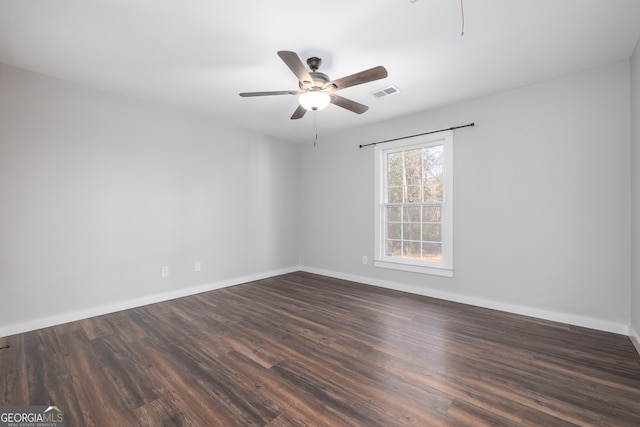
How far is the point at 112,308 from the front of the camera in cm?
325

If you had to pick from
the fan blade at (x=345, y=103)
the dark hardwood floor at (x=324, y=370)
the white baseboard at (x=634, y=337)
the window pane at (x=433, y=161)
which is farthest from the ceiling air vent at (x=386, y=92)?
the white baseboard at (x=634, y=337)


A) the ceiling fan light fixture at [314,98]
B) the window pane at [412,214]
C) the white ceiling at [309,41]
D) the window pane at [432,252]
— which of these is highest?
the white ceiling at [309,41]

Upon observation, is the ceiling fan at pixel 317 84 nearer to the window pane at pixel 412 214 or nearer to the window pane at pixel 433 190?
the window pane at pixel 433 190

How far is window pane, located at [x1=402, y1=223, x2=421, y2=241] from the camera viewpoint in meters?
4.04

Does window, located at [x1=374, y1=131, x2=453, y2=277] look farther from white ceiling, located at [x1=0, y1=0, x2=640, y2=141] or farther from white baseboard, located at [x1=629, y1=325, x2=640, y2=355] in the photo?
white baseboard, located at [x1=629, y1=325, x2=640, y2=355]

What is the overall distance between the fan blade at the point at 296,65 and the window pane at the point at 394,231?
261 cm

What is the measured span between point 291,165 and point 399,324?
11.8 feet

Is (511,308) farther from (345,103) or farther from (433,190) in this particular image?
(345,103)

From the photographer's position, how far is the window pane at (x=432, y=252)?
12.5ft

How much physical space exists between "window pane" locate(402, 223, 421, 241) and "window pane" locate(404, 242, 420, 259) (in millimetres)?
88

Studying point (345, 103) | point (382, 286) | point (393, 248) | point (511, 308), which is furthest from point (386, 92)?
point (511, 308)

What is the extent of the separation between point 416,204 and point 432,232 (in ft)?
1.50

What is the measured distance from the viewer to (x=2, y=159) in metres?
2.64

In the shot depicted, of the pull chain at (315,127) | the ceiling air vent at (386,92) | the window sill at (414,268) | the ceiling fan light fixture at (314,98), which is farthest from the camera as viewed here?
the pull chain at (315,127)
